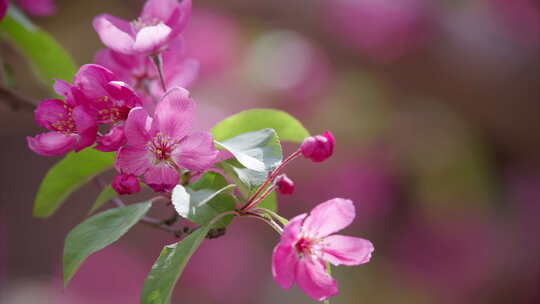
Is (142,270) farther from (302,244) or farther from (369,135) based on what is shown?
(302,244)

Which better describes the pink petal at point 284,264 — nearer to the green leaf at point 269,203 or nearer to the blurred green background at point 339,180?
the green leaf at point 269,203

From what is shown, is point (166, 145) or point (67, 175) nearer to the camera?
point (166, 145)

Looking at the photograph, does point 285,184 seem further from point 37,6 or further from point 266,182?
point 37,6

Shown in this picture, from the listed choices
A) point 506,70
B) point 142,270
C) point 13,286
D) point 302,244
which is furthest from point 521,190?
point 302,244

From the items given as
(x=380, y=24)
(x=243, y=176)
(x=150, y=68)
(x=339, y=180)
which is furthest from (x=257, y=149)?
(x=339, y=180)

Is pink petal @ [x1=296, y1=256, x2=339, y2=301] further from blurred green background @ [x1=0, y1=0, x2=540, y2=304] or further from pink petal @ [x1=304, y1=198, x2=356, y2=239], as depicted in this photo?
blurred green background @ [x1=0, y1=0, x2=540, y2=304]

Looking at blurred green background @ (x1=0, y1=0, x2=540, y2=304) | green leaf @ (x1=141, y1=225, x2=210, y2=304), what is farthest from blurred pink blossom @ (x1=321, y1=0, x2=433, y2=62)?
green leaf @ (x1=141, y1=225, x2=210, y2=304)

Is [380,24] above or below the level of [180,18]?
above
